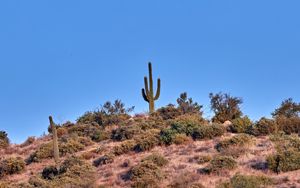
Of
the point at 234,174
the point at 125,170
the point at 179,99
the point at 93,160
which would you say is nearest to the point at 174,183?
the point at 234,174

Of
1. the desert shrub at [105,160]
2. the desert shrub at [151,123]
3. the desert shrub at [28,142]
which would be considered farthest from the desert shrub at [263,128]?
the desert shrub at [28,142]

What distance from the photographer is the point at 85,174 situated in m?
25.2

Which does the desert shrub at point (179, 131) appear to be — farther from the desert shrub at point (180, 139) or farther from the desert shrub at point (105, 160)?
the desert shrub at point (105, 160)

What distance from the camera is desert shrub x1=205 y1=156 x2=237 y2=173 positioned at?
2289 cm

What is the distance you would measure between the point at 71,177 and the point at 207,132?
8.08 metres

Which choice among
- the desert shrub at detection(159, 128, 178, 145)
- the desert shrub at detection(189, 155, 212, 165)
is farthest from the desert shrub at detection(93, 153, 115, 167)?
the desert shrub at detection(189, 155, 212, 165)

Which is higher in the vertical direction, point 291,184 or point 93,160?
point 93,160

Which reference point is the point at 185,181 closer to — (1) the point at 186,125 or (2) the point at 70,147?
(1) the point at 186,125

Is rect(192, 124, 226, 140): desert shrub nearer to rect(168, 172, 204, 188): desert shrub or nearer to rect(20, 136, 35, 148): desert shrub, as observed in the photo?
rect(168, 172, 204, 188): desert shrub

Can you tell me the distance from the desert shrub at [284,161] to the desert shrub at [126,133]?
431 inches

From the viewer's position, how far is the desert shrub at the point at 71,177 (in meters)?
23.5

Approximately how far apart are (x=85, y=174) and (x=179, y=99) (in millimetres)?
20885

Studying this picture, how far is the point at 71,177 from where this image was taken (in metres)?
25.1

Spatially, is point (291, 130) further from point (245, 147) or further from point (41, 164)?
point (41, 164)
